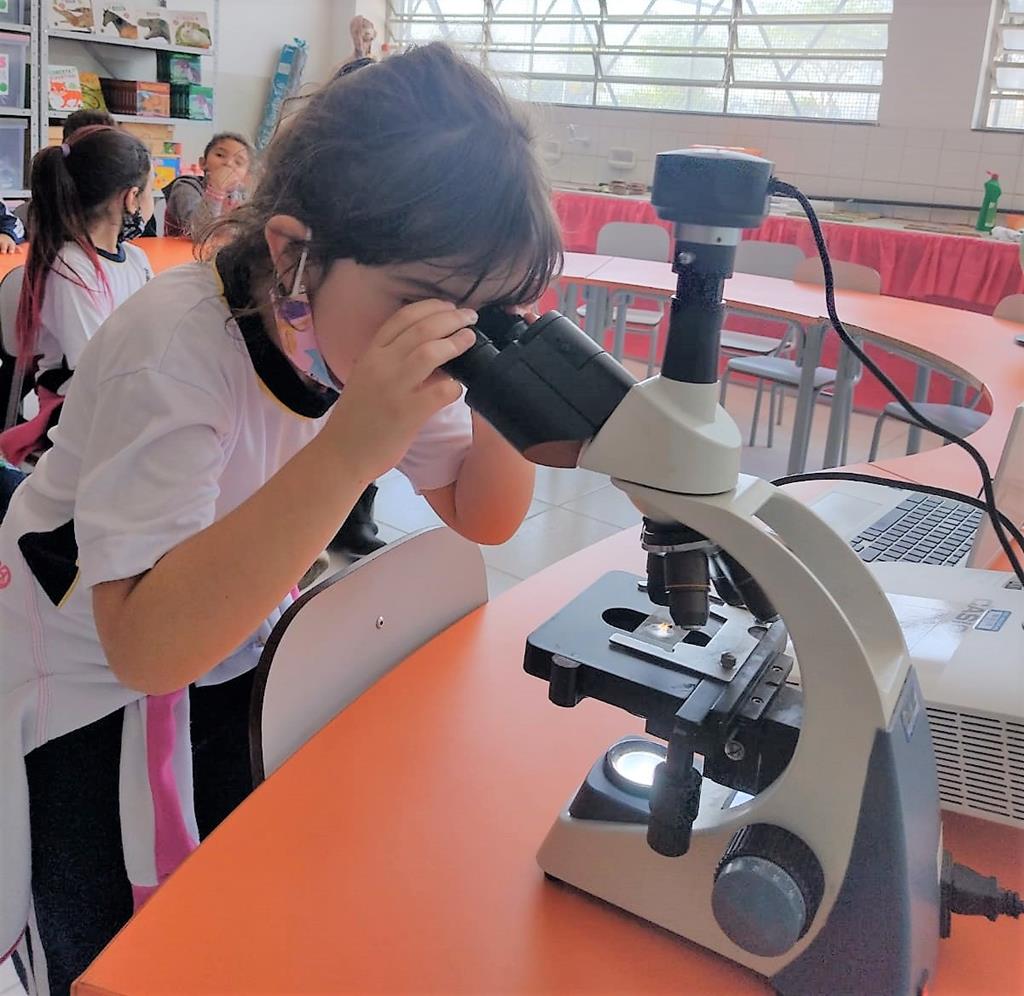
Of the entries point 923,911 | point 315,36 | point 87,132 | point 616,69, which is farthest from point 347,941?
point 315,36

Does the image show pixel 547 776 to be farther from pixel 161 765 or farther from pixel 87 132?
pixel 87 132

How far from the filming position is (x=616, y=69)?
605 centimetres

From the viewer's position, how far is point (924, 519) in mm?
1259

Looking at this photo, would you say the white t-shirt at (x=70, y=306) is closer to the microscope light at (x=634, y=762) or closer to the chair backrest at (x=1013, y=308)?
the microscope light at (x=634, y=762)

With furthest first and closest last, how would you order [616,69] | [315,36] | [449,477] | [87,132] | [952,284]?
1. [315,36]
2. [616,69]
3. [952,284]
4. [87,132]
5. [449,477]

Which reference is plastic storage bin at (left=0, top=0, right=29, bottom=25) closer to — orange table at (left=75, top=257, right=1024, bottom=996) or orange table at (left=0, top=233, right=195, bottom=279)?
orange table at (left=0, top=233, right=195, bottom=279)

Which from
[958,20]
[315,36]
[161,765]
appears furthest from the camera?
[315,36]

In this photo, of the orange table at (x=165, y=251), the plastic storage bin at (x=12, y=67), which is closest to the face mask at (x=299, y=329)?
the orange table at (x=165, y=251)

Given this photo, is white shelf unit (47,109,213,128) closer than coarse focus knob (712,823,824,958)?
No

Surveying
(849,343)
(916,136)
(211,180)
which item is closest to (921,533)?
(849,343)

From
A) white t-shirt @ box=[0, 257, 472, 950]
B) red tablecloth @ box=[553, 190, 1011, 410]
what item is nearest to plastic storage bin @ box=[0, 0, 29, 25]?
red tablecloth @ box=[553, 190, 1011, 410]

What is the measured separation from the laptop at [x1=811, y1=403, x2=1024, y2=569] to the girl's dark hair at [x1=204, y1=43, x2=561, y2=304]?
0.44 m

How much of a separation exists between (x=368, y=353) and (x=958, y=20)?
5.26 metres

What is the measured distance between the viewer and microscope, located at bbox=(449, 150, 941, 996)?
0.50 metres
